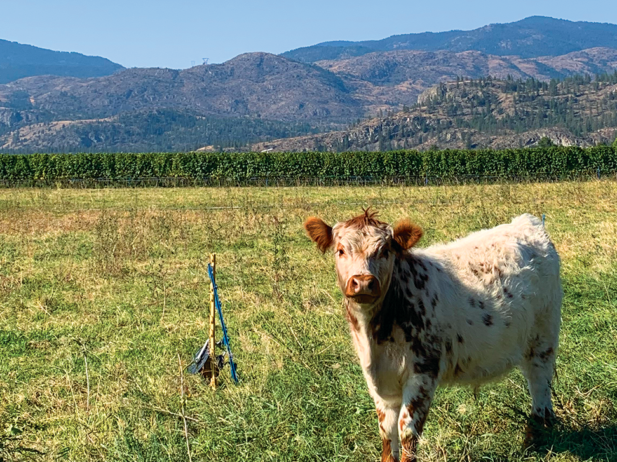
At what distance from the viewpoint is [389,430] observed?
5.44 m

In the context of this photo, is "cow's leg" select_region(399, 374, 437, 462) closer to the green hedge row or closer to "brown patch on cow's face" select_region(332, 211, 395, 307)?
"brown patch on cow's face" select_region(332, 211, 395, 307)

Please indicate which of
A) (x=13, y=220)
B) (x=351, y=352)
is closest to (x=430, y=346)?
(x=351, y=352)

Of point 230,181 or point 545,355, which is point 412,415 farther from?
point 230,181

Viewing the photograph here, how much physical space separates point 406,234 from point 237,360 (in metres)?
3.97

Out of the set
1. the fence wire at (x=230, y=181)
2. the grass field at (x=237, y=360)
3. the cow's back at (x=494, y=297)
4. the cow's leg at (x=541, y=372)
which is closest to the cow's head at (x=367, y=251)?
the cow's back at (x=494, y=297)

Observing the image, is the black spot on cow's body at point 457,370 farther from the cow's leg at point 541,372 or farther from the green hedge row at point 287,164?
the green hedge row at point 287,164

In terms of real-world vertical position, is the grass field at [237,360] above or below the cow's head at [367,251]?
below

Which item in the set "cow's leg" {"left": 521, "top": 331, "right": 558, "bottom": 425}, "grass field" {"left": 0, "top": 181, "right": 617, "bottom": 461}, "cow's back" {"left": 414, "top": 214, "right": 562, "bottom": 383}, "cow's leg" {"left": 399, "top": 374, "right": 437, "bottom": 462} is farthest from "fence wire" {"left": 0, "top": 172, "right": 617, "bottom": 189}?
"cow's leg" {"left": 399, "top": 374, "right": 437, "bottom": 462}

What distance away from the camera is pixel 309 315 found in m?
10.3

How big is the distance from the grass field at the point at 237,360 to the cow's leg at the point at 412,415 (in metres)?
0.28

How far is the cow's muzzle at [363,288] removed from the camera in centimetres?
491

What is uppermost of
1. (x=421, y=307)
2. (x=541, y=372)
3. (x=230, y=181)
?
(x=421, y=307)

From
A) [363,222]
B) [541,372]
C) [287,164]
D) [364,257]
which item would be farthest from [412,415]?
[287,164]

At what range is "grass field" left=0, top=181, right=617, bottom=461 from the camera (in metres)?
6.04
